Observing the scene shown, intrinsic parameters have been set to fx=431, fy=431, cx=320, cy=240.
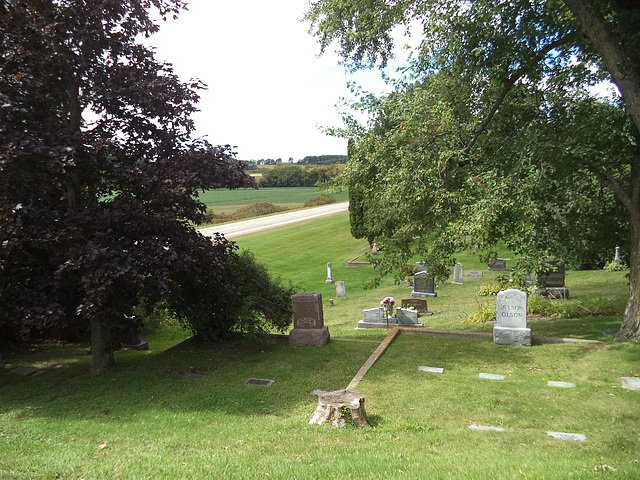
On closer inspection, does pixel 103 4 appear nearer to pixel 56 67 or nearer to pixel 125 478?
pixel 56 67

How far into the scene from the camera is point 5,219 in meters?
7.21

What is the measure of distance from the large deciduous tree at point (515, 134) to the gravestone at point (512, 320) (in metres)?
1.45

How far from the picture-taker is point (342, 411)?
639 cm

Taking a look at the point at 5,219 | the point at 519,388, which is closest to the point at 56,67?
the point at 5,219

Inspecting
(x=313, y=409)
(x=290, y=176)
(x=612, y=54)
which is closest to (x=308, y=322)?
(x=313, y=409)

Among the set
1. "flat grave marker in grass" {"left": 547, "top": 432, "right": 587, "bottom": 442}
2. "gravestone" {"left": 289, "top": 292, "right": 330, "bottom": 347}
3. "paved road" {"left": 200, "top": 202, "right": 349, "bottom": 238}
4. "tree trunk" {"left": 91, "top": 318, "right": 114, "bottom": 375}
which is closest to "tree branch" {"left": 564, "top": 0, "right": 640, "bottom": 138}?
"flat grave marker in grass" {"left": 547, "top": 432, "right": 587, "bottom": 442}

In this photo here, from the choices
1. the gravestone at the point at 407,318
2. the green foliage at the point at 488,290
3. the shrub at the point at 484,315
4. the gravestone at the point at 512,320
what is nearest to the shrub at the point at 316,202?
the green foliage at the point at 488,290

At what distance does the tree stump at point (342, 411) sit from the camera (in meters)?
6.34

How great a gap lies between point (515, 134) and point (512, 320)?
15.6 feet

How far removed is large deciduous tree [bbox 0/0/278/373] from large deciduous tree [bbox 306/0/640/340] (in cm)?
462

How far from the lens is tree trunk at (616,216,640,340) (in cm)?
988

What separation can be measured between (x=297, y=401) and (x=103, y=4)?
27.2ft

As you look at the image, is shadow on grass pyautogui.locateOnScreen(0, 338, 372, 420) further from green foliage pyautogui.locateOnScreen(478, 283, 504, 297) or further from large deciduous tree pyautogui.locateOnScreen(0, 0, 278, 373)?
green foliage pyautogui.locateOnScreen(478, 283, 504, 297)

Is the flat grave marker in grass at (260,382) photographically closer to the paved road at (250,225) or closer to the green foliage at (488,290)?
the green foliage at (488,290)
